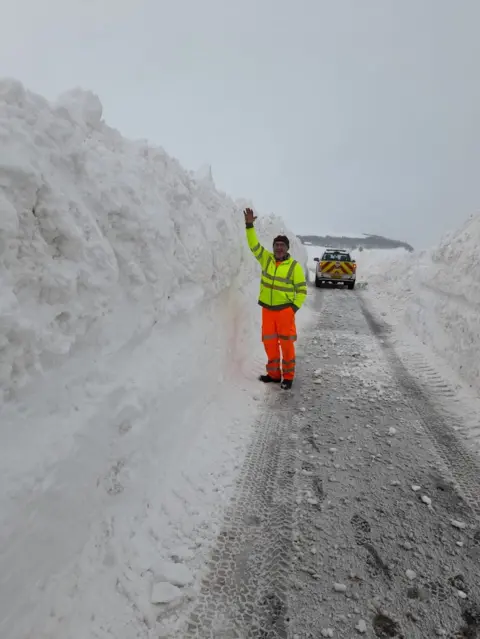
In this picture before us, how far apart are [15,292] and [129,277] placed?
1127 mm

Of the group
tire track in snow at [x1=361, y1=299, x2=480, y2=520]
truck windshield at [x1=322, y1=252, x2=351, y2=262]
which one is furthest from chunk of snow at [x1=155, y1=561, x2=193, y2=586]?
truck windshield at [x1=322, y1=252, x2=351, y2=262]

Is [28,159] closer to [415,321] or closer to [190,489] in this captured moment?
[190,489]

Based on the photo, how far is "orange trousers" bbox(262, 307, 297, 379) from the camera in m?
5.41

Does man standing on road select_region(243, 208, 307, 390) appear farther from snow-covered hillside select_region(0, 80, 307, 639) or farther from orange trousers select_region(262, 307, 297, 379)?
snow-covered hillside select_region(0, 80, 307, 639)

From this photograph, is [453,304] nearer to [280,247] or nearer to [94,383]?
[280,247]

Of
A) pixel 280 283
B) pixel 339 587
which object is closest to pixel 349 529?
pixel 339 587

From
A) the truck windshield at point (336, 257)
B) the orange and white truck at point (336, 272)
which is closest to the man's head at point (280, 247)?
the orange and white truck at point (336, 272)

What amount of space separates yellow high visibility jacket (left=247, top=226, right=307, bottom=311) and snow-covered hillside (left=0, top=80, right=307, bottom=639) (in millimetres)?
1300

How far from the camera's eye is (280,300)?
5.43 meters

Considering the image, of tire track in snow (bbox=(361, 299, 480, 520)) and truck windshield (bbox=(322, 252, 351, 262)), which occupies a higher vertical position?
truck windshield (bbox=(322, 252, 351, 262))

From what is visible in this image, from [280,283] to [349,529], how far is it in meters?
3.15

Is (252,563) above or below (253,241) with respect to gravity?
below

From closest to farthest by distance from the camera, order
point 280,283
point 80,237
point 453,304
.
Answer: point 80,237
point 280,283
point 453,304

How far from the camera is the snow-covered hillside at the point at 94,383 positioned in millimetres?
2133
